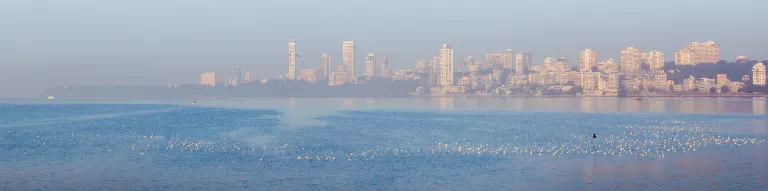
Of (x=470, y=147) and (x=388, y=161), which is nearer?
(x=388, y=161)

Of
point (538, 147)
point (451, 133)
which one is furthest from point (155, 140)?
point (538, 147)

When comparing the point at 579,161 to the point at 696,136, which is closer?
the point at 579,161

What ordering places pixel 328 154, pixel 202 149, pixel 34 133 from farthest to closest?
pixel 34 133
pixel 202 149
pixel 328 154

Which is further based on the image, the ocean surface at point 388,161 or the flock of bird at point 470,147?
the flock of bird at point 470,147

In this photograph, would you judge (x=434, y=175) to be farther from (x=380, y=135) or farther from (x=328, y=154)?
(x=380, y=135)

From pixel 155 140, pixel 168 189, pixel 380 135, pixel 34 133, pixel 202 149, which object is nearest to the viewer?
pixel 168 189

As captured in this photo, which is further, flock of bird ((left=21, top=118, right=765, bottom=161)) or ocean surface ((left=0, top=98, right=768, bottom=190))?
flock of bird ((left=21, top=118, right=765, bottom=161))

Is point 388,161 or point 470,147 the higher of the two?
point 470,147
